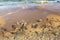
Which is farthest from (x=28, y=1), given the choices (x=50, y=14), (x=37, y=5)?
(x=50, y=14)

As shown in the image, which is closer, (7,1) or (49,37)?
(49,37)

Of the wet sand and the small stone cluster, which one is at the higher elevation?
the wet sand

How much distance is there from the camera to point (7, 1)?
0.70m

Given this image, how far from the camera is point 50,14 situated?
588mm

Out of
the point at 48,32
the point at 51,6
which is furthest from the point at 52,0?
the point at 48,32

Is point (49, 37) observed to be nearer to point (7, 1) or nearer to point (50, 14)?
point (50, 14)

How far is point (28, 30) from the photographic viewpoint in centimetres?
56

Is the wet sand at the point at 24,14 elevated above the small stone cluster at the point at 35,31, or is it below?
above

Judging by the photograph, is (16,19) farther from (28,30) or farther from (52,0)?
(52,0)

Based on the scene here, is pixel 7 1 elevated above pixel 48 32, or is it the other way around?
pixel 7 1

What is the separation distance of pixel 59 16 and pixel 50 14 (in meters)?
0.05

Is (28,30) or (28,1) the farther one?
(28,1)

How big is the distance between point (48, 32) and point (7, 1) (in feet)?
1.07

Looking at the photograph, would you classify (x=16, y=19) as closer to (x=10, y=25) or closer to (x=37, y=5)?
(x=10, y=25)
